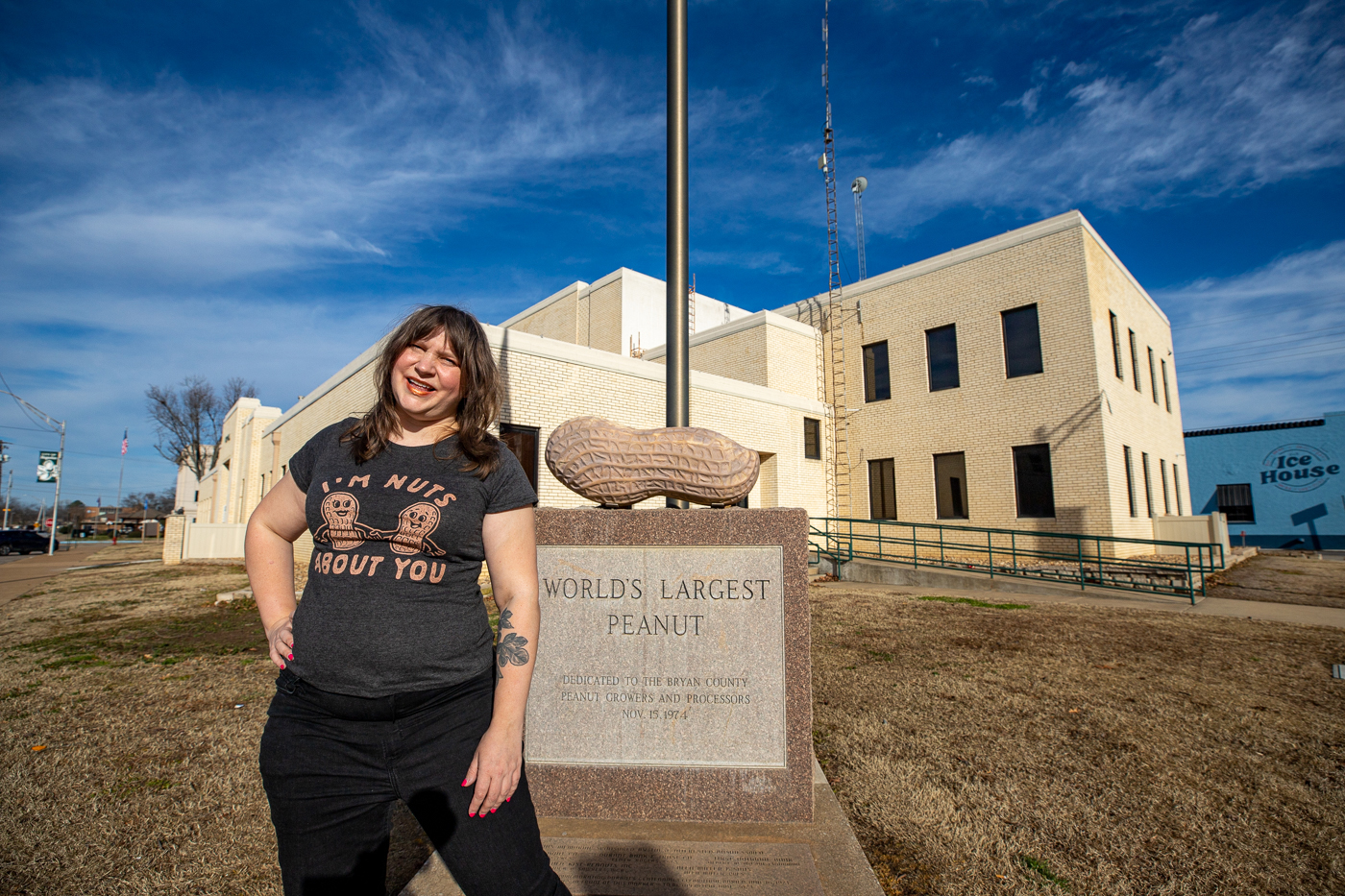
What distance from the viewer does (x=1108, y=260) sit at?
16.2 m

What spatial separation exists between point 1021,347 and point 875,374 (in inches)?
152

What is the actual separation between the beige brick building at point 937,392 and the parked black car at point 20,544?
90.7 ft

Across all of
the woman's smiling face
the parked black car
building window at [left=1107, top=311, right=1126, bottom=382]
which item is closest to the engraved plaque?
the woman's smiling face

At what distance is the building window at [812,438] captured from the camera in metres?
18.4

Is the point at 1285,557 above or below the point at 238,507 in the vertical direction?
below

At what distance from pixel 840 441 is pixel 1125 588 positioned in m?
8.85

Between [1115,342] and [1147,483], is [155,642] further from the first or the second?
[1147,483]

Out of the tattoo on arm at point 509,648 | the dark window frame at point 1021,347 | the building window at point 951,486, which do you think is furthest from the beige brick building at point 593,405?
the tattoo on arm at point 509,648

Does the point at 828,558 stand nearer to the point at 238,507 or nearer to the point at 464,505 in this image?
the point at 464,505

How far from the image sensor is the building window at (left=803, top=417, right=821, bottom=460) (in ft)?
60.3

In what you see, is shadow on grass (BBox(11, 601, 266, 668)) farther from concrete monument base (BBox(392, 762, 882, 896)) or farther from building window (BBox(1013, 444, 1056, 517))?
building window (BBox(1013, 444, 1056, 517))

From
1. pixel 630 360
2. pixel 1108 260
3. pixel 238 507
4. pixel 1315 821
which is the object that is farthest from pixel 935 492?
pixel 238 507

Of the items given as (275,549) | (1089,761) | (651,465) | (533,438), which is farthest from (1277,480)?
(275,549)

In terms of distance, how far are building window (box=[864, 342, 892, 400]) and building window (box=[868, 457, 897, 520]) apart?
193cm
